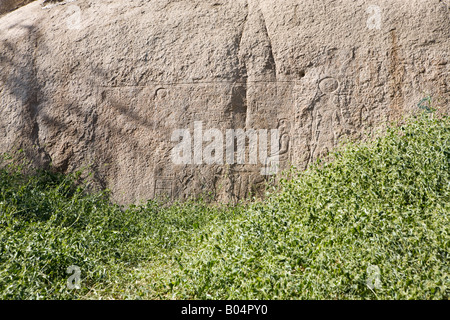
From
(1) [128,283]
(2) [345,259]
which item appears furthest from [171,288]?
(2) [345,259]

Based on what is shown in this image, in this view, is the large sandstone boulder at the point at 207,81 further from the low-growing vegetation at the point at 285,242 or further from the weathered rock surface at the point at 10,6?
the weathered rock surface at the point at 10,6

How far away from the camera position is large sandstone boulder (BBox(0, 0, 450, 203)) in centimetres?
453

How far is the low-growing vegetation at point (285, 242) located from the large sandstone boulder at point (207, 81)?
619 mm

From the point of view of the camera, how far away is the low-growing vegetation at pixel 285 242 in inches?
95.3

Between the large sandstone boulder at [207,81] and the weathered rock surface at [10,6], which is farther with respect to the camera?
the weathered rock surface at [10,6]

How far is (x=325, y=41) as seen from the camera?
4.64m

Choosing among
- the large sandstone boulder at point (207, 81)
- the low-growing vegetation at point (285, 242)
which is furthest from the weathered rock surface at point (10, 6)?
the low-growing vegetation at point (285, 242)

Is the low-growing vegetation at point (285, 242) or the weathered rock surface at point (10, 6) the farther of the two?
the weathered rock surface at point (10, 6)

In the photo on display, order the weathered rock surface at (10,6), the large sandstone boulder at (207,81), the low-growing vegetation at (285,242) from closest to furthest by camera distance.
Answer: the low-growing vegetation at (285,242), the large sandstone boulder at (207,81), the weathered rock surface at (10,6)

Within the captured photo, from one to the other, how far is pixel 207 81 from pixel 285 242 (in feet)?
7.77

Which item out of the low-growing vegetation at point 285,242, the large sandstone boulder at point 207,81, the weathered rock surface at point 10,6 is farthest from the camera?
the weathered rock surface at point 10,6

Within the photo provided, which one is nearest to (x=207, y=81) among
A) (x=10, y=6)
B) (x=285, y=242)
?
(x=285, y=242)

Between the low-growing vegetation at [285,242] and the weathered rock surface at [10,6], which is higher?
the weathered rock surface at [10,6]

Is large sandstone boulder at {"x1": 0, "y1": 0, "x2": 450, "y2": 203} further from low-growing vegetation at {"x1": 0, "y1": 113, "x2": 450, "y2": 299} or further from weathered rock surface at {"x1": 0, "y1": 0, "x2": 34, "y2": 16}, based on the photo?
weathered rock surface at {"x1": 0, "y1": 0, "x2": 34, "y2": 16}
